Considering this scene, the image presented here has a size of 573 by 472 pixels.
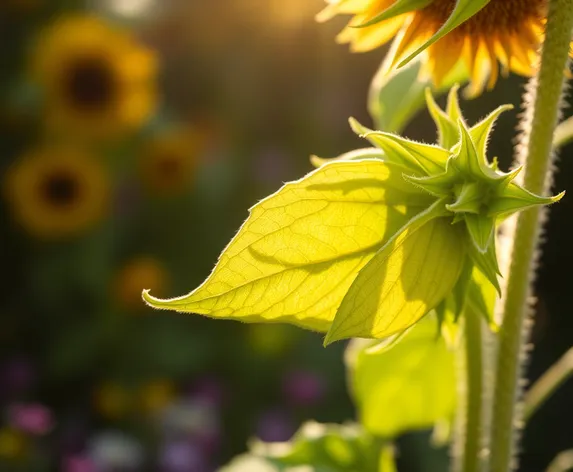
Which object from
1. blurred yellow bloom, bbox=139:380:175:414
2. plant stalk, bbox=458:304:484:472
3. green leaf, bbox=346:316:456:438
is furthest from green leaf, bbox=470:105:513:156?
blurred yellow bloom, bbox=139:380:175:414

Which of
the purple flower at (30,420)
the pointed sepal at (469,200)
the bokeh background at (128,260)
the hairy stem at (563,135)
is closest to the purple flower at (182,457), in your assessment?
the bokeh background at (128,260)

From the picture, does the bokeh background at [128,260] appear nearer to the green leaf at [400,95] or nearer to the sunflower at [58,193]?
the sunflower at [58,193]

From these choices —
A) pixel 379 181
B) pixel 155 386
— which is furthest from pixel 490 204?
pixel 155 386

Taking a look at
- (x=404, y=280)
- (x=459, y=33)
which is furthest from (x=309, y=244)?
(x=459, y=33)

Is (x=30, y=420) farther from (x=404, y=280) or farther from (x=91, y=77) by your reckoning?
(x=404, y=280)

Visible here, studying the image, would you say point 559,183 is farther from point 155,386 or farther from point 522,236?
point 522,236

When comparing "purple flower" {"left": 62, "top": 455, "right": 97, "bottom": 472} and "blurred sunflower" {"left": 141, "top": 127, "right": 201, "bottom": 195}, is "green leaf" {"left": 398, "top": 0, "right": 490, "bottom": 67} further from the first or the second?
"blurred sunflower" {"left": 141, "top": 127, "right": 201, "bottom": 195}
